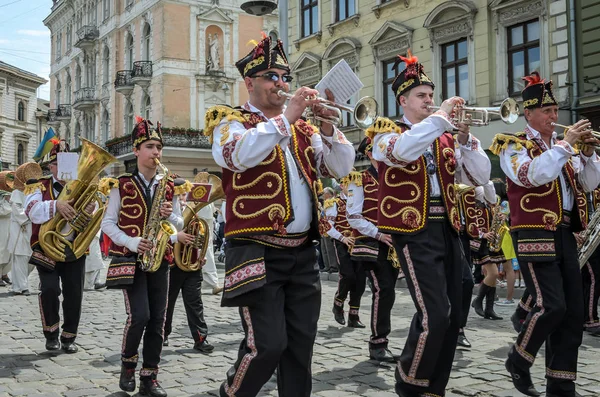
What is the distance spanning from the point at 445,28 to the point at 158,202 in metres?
16.2

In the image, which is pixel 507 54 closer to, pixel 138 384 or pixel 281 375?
pixel 138 384

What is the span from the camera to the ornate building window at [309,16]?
85.6 ft

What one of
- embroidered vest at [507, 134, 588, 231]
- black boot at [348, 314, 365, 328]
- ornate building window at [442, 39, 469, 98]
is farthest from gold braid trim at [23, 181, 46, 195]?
ornate building window at [442, 39, 469, 98]

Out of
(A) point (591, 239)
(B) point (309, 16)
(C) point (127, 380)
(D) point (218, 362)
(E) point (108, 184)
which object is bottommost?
(D) point (218, 362)

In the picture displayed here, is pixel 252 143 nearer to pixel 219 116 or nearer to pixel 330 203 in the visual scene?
pixel 219 116

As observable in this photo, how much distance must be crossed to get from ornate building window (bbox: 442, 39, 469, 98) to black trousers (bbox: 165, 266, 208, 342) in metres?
14.1

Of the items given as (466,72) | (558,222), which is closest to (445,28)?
(466,72)

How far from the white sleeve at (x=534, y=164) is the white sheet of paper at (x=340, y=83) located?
1726 millimetres

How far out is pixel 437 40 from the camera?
68.5ft

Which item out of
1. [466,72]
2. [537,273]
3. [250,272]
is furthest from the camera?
[466,72]

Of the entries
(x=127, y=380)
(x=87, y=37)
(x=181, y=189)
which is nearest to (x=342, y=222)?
(x=181, y=189)

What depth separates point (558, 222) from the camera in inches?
213

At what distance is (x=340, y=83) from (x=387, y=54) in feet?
62.6

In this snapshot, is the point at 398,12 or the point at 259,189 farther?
the point at 398,12
